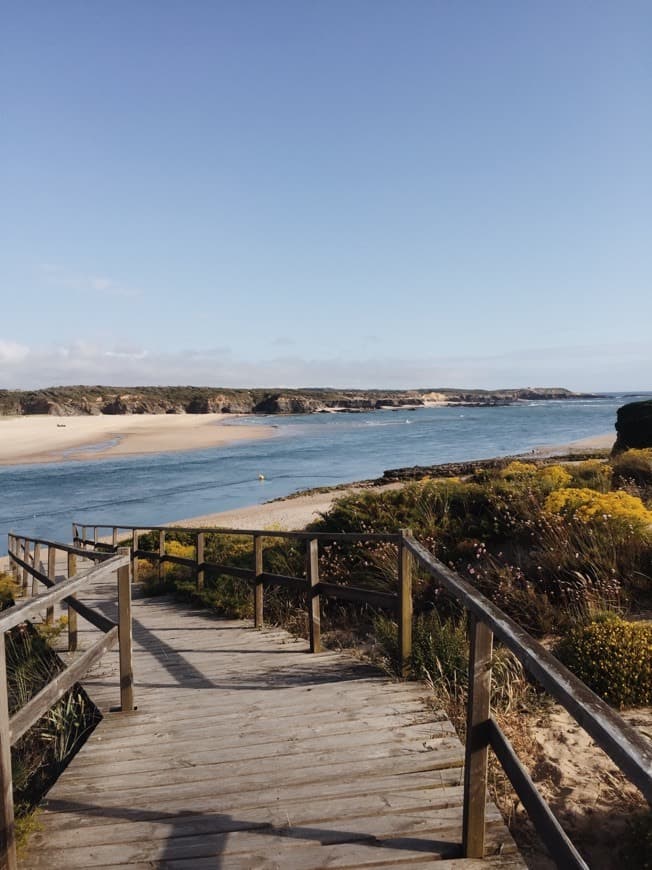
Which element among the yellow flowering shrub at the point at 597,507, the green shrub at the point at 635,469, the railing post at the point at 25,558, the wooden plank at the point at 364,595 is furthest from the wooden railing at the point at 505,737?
the railing post at the point at 25,558

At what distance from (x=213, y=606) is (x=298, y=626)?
1.88 meters

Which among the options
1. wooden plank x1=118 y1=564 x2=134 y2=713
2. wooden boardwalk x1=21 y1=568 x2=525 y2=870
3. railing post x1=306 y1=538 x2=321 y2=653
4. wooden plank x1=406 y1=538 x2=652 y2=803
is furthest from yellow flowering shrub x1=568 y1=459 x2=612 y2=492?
wooden plank x1=406 y1=538 x2=652 y2=803

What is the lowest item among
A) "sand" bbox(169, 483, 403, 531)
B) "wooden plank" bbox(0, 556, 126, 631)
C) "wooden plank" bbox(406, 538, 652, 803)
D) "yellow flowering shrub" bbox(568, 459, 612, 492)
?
"sand" bbox(169, 483, 403, 531)

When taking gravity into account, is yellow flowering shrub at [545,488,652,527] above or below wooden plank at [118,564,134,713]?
above

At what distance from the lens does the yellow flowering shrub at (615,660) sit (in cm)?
450

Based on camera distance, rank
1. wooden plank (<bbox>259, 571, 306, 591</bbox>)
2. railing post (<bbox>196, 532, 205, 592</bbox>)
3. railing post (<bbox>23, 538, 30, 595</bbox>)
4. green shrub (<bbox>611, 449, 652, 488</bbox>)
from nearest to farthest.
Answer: wooden plank (<bbox>259, 571, 306, 591</bbox>) < railing post (<bbox>196, 532, 205, 592</bbox>) < green shrub (<bbox>611, 449, 652, 488</bbox>) < railing post (<bbox>23, 538, 30, 595</bbox>)

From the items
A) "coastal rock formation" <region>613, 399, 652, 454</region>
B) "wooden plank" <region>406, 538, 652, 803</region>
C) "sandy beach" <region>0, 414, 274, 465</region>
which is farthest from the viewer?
"sandy beach" <region>0, 414, 274, 465</region>

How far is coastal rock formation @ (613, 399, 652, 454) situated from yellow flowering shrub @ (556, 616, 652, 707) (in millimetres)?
13238

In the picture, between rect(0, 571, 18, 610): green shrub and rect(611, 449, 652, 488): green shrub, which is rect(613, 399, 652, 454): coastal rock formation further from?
rect(0, 571, 18, 610): green shrub

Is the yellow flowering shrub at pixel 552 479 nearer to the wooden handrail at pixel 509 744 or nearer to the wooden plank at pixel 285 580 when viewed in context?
the wooden plank at pixel 285 580

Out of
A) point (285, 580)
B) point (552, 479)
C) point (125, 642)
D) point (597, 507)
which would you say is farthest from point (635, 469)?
point (125, 642)

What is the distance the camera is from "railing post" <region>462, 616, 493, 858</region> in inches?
101

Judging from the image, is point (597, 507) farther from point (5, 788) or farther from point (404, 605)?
point (5, 788)

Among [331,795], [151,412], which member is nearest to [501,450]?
[331,795]
